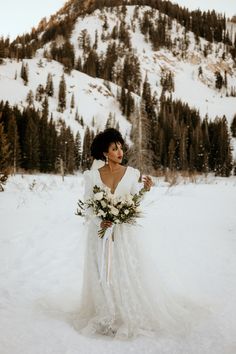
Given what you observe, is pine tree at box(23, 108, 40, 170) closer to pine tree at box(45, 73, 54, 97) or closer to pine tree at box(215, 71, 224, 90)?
pine tree at box(45, 73, 54, 97)

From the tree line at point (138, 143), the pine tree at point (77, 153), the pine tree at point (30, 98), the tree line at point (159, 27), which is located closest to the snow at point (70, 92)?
the pine tree at point (30, 98)

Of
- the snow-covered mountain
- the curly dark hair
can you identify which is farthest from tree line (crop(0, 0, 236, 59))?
the curly dark hair

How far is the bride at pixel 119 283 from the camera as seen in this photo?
314cm

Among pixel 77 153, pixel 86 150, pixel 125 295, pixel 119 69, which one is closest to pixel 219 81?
pixel 119 69

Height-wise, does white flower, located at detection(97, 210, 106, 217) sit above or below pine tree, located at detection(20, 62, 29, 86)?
below

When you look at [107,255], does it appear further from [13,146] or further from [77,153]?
[77,153]

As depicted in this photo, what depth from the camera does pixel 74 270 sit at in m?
5.25

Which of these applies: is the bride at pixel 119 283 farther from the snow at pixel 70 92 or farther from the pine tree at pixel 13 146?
the snow at pixel 70 92

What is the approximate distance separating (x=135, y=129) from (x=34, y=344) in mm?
22554

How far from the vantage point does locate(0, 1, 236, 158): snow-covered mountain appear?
2203 inches

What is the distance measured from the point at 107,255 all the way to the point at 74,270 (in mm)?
2247

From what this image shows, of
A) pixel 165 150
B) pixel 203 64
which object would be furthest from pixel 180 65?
pixel 165 150

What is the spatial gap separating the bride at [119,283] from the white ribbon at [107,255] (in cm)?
2

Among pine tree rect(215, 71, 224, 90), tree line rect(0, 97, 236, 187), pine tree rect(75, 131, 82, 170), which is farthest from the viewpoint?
pine tree rect(215, 71, 224, 90)
